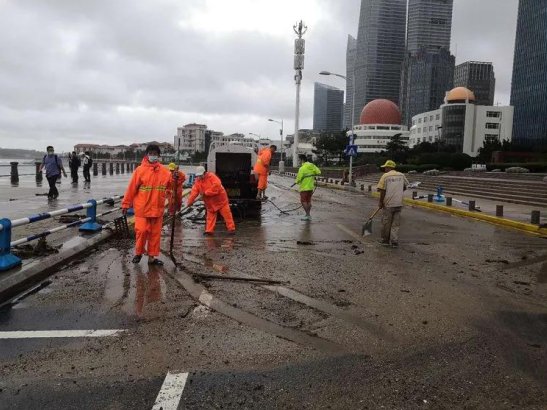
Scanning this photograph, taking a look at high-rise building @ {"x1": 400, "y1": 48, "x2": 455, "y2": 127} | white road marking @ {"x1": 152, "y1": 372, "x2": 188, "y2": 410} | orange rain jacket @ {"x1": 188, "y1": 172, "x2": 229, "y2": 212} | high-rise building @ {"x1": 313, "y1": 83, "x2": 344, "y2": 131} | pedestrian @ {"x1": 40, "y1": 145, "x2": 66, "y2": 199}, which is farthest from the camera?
high-rise building @ {"x1": 313, "y1": 83, "x2": 344, "y2": 131}

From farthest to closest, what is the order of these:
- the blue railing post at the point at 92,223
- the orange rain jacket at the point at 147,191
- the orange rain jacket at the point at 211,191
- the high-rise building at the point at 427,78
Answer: the high-rise building at the point at 427,78 < the orange rain jacket at the point at 211,191 < the blue railing post at the point at 92,223 < the orange rain jacket at the point at 147,191

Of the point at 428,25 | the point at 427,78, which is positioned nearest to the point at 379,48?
the point at 427,78

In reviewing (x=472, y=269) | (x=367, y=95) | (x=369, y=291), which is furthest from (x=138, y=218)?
(x=367, y=95)

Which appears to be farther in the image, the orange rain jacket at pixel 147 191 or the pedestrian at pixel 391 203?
the pedestrian at pixel 391 203

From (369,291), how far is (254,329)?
75.3 inches

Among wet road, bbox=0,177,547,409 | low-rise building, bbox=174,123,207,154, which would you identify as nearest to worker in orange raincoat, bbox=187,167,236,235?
wet road, bbox=0,177,547,409

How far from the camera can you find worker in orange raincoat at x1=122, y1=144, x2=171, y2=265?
6.88m

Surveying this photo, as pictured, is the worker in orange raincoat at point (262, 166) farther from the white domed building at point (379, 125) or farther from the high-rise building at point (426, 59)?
the high-rise building at point (426, 59)

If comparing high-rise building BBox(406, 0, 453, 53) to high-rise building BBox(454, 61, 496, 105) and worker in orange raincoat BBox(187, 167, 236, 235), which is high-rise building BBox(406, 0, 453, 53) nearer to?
high-rise building BBox(454, 61, 496, 105)

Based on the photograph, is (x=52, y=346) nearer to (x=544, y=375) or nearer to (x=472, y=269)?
(x=544, y=375)

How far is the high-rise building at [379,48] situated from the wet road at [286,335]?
104 m

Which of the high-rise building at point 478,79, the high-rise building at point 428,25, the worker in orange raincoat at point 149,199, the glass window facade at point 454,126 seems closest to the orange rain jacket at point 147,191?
the worker in orange raincoat at point 149,199

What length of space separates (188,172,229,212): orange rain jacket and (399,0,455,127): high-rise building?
449 feet

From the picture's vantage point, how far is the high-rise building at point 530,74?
98.6 meters
